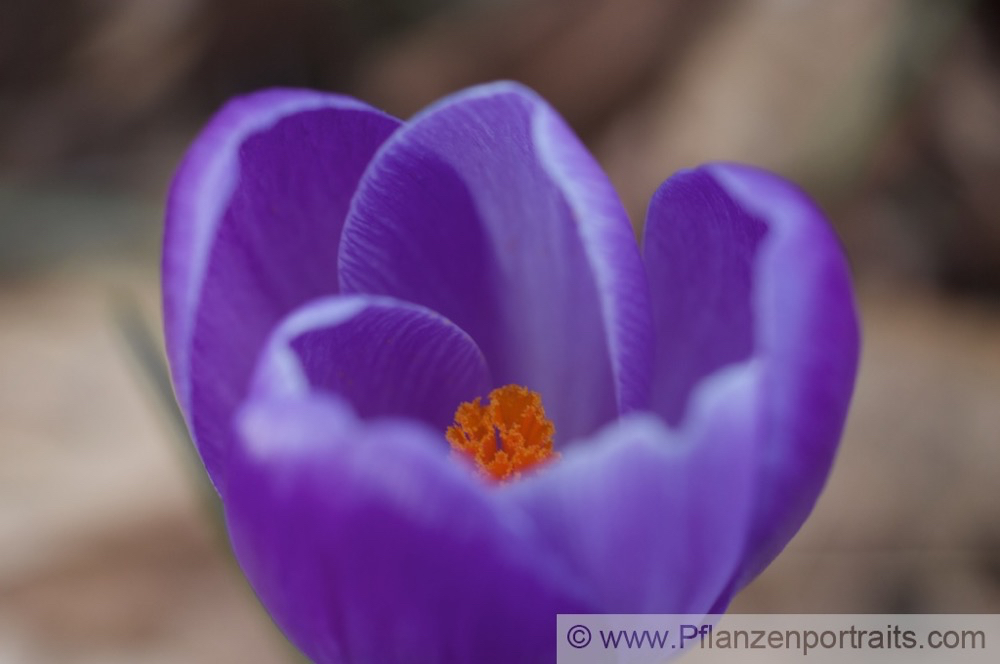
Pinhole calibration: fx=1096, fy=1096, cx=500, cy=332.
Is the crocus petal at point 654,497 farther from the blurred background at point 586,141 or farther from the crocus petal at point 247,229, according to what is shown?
the blurred background at point 586,141

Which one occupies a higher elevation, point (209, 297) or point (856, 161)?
point (856, 161)

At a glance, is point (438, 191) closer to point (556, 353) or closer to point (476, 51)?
point (556, 353)

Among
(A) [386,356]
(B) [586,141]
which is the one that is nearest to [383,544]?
(A) [386,356]

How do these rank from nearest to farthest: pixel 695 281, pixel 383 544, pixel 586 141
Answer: pixel 383 544 → pixel 695 281 → pixel 586 141

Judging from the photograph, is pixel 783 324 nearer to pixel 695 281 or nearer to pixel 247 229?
pixel 695 281

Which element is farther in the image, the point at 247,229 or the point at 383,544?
the point at 247,229

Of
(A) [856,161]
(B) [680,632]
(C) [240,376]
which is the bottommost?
(B) [680,632]

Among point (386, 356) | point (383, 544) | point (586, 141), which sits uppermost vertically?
point (586, 141)

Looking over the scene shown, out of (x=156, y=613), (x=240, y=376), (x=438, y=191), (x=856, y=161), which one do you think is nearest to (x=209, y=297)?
(x=240, y=376)
